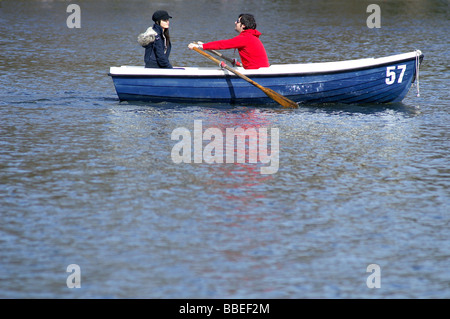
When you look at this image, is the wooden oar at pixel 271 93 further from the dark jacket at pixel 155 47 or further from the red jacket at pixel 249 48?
the dark jacket at pixel 155 47

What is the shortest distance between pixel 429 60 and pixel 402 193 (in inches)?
539

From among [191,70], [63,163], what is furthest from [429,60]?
[63,163]

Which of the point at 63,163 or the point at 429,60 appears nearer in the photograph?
the point at 63,163

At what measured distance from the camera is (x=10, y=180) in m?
10.1

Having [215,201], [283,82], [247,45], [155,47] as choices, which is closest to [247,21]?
[247,45]

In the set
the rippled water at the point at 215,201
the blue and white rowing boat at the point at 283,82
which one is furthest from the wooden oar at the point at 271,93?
the rippled water at the point at 215,201

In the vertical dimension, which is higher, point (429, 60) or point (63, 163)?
point (429, 60)

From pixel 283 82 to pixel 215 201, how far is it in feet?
21.2

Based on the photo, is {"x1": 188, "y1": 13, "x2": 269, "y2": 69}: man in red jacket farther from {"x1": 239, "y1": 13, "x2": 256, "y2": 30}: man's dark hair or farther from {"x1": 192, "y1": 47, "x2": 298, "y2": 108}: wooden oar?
{"x1": 192, "y1": 47, "x2": 298, "y2": 108}: wooden oar

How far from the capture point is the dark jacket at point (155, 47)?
50.9 ft

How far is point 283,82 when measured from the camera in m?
15.3

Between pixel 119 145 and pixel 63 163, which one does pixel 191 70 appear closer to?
pixel 119 145

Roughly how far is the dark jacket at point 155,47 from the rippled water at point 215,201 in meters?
0.90

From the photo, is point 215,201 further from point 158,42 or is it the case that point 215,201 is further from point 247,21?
point 247,21
